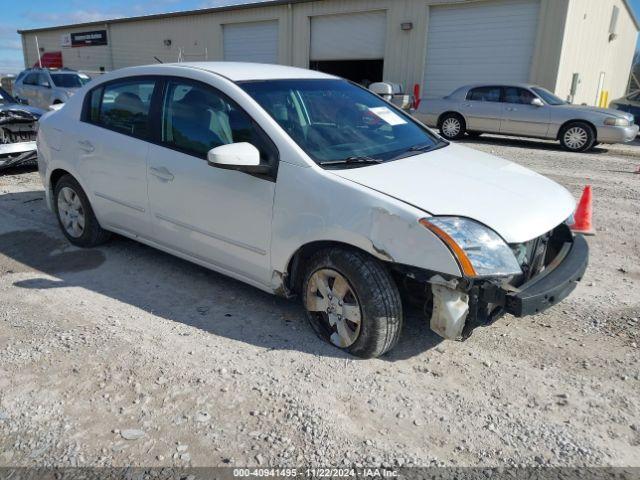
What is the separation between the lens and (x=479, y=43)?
55.6ft

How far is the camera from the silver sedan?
11586 millimetres

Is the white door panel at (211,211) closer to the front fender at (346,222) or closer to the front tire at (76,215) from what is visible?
the front fender at (346,222)

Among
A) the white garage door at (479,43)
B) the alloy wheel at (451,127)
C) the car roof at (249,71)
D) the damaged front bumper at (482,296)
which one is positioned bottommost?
the alloy wheel at (451,127)

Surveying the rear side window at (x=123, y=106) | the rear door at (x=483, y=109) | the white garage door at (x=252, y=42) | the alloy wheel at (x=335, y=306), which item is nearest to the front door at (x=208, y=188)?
the rear side window at (x=123, y=106)

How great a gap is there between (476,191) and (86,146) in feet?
10.7

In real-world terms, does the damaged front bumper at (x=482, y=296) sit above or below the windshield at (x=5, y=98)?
below

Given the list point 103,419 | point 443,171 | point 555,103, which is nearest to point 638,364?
point 443,171

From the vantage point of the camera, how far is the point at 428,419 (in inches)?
103

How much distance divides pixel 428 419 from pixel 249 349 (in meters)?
1.17

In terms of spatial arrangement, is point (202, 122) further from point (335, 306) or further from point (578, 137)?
point (578, 137)

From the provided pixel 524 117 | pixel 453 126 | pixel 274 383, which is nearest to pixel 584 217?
pixel 274 383

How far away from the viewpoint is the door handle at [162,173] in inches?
148

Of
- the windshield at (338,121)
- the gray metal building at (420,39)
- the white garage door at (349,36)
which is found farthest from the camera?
the white garage door at (349,36)

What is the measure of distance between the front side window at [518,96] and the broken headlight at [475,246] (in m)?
11.2
